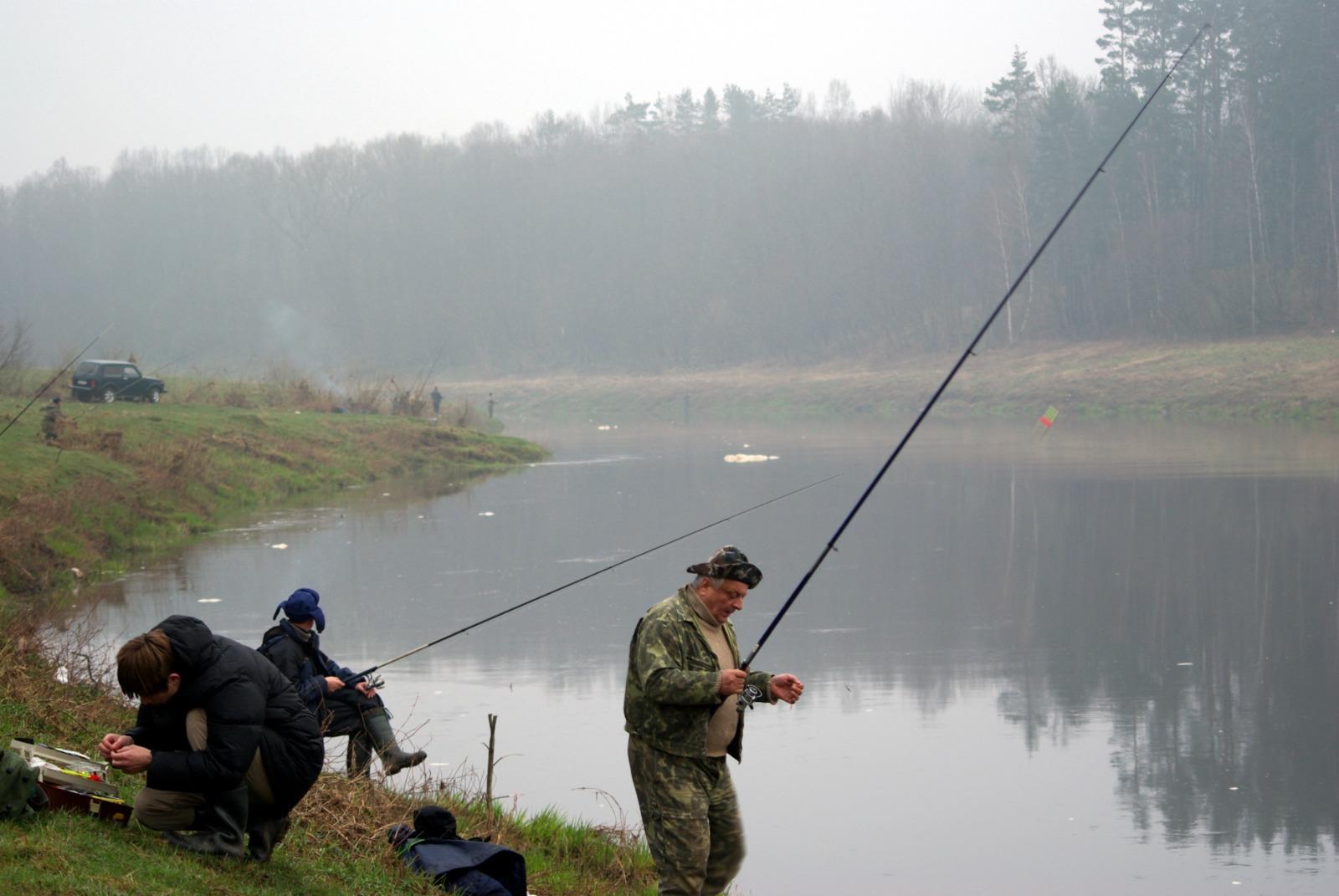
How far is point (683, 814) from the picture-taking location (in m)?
5.73

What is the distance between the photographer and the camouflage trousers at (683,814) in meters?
5.73

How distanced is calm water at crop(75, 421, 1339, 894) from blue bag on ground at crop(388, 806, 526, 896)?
6.94 ft

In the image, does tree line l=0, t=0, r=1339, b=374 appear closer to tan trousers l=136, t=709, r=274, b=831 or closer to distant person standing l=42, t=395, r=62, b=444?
distant person standing l=42, t=395, r=62, b=444

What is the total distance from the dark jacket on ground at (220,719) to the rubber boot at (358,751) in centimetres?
248

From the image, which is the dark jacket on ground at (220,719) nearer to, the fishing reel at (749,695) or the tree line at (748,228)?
the fishing reel at (749,695)

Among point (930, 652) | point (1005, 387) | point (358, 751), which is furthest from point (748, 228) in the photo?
point (358, 751)

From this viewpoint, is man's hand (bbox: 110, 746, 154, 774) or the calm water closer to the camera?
man's hand (bbox: 110, 746, 154, 774)

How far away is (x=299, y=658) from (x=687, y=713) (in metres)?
2.63

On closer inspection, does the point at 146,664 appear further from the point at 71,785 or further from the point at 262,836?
the point at 71,785

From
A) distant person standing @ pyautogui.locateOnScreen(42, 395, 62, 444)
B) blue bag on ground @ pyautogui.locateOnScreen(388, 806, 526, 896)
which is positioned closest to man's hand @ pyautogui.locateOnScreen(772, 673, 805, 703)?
blue bag on ground @ pyautogui.locateOnScreen(388, 806, 526, 896)

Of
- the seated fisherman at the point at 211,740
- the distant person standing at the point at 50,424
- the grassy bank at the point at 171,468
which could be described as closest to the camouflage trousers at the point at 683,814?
the seated fisherman at the point at 211,740

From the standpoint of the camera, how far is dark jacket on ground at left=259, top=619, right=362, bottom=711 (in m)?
7.42

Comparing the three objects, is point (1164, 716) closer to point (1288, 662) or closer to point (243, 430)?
point (1288, 662)

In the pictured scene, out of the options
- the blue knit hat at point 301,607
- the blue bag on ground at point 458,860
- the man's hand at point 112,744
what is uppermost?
the blue knit hat at point 301,607
